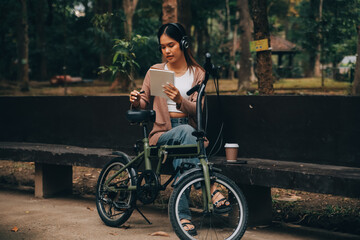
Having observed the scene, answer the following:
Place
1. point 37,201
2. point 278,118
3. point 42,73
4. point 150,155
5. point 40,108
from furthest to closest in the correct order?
point 42,73 → point 40,108 → point 37,201 → point 278,118 → point 150,155

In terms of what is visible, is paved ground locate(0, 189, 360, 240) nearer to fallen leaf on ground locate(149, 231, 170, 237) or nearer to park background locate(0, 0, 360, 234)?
fallen leaf on ground locate(149, 231, 170, 237)

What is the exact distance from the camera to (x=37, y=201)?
5.79 metres

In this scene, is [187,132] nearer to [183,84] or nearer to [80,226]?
[183,84]

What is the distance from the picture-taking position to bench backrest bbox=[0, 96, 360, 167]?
14.3 ft

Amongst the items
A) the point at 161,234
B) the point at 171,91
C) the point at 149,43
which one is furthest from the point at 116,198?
the point at 149,43

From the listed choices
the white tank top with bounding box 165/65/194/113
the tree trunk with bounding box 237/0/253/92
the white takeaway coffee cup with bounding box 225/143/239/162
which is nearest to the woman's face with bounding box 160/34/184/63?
the white tank top with bounding box 165/65/194/113

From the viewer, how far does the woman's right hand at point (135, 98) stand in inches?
169

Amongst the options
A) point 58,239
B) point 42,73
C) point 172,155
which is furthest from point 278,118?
point 42,73

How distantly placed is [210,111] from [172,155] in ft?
3.64

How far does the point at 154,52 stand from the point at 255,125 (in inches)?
701

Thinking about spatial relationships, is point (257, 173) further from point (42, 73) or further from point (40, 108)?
point (42, 73)

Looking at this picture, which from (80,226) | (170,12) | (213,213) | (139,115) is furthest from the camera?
(170,12)

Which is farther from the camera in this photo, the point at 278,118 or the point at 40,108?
the point at 40,108

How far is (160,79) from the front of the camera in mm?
3975
